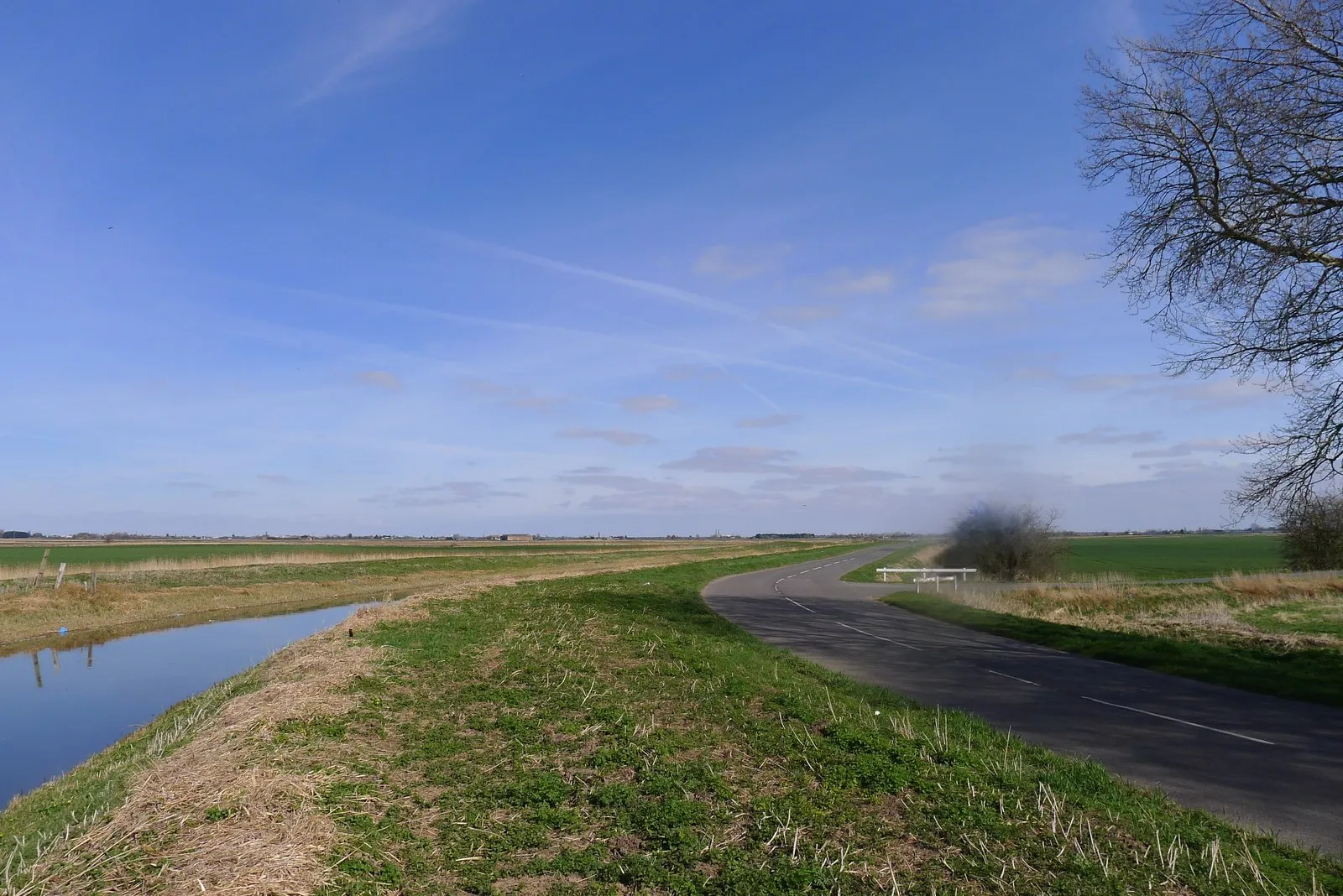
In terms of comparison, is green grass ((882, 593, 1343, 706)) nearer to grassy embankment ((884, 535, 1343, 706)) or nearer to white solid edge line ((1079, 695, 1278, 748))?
grassy embankment ((884, 535, 1343, 706))

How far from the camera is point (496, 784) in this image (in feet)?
26.9

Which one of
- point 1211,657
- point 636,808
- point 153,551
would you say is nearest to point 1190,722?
point 1211,657

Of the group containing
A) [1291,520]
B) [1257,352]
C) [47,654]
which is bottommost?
[47,654]

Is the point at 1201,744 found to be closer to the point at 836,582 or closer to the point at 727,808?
the point at 727,808

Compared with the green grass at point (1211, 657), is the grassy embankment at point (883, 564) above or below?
below

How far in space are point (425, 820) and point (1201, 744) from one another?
930 cm

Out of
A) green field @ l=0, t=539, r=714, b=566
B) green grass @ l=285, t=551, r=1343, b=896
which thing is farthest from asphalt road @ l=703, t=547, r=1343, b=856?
green field @ l=0, t=539, r=714, b=566

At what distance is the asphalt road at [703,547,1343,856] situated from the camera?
8008 mm

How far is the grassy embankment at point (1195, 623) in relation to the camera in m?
15.7

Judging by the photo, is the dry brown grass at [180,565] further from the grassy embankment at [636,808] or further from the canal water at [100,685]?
the grassy embankment at [636,808]

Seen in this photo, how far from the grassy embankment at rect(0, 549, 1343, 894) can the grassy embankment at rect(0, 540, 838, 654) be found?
2418cm

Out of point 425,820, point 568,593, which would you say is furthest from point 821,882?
point 568,593

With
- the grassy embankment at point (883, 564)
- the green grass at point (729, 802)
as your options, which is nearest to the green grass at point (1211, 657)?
the green grass at point (729, 802)

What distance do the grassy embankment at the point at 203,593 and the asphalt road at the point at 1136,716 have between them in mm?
25629
